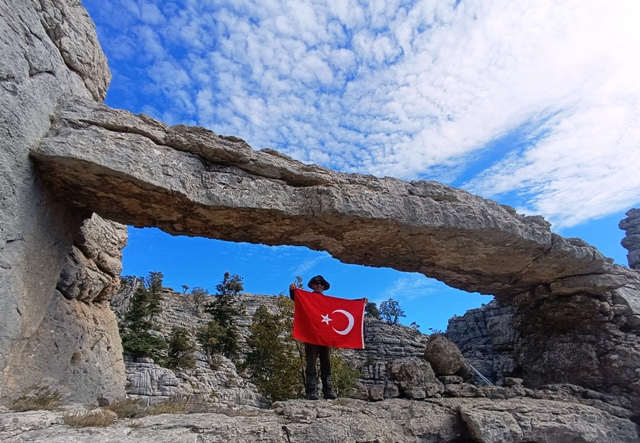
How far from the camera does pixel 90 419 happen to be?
354 cm

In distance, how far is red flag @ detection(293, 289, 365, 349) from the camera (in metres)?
6.15

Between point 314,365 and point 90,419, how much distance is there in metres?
3.05

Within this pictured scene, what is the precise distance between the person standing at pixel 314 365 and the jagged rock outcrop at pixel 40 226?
8.41 feet

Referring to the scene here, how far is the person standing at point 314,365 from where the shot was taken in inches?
224

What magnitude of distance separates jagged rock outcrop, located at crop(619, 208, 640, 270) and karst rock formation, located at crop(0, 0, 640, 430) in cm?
1597

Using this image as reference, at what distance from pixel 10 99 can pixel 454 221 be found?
17.2ft

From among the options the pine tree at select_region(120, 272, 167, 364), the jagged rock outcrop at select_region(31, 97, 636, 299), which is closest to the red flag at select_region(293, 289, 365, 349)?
the jagged rock outcrop at select_region(31, 97, 636, 299)

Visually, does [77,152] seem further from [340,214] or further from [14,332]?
[340,214]

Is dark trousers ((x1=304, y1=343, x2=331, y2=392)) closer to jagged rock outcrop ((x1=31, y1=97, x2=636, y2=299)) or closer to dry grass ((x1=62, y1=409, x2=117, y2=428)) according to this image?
jagged rock outcrop ((x1=31, y1=97, x2=636, y2=299))

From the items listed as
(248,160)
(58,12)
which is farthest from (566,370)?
(58,12)

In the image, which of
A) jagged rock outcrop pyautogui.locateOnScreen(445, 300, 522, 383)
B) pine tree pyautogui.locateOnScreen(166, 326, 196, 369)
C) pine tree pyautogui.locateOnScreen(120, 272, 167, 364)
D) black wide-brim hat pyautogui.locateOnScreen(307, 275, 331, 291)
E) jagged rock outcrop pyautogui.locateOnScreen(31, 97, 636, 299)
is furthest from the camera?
pine tree pyautogui.locateOnScreen(166, 326, 196, 369)

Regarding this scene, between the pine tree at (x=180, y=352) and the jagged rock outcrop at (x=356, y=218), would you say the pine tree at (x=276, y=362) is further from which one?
the pine tree at (x=180, y=352)

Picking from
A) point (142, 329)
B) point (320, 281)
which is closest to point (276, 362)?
point (320, 281)

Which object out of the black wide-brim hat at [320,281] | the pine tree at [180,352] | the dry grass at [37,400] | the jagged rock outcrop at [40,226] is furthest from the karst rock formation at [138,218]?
the pine tree at [180,352]
